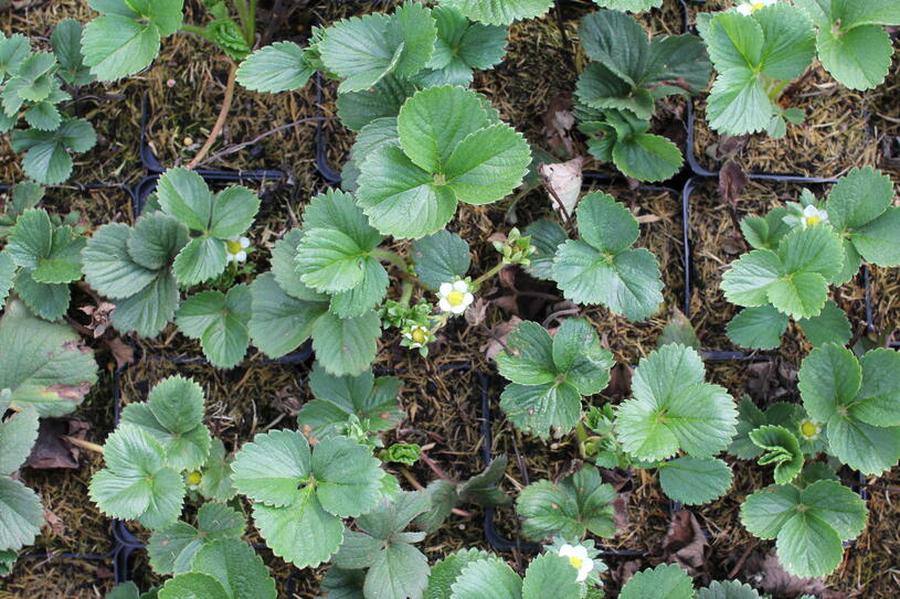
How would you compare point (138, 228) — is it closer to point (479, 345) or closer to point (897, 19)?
point (479, 345)

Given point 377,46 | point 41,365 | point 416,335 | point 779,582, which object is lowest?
point 779,582

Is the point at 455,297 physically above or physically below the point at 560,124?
below

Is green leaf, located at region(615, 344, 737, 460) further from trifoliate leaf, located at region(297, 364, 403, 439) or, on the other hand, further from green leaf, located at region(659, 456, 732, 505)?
trifoliate leaf, located at region(297, 364, 403, 439)

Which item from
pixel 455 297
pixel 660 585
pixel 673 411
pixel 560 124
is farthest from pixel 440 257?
pixel 660 585

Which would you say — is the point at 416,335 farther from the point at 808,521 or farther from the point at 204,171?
the point at 808,521

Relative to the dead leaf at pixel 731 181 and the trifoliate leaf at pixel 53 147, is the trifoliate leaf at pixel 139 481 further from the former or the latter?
the dead leaf at pixel 731 181
